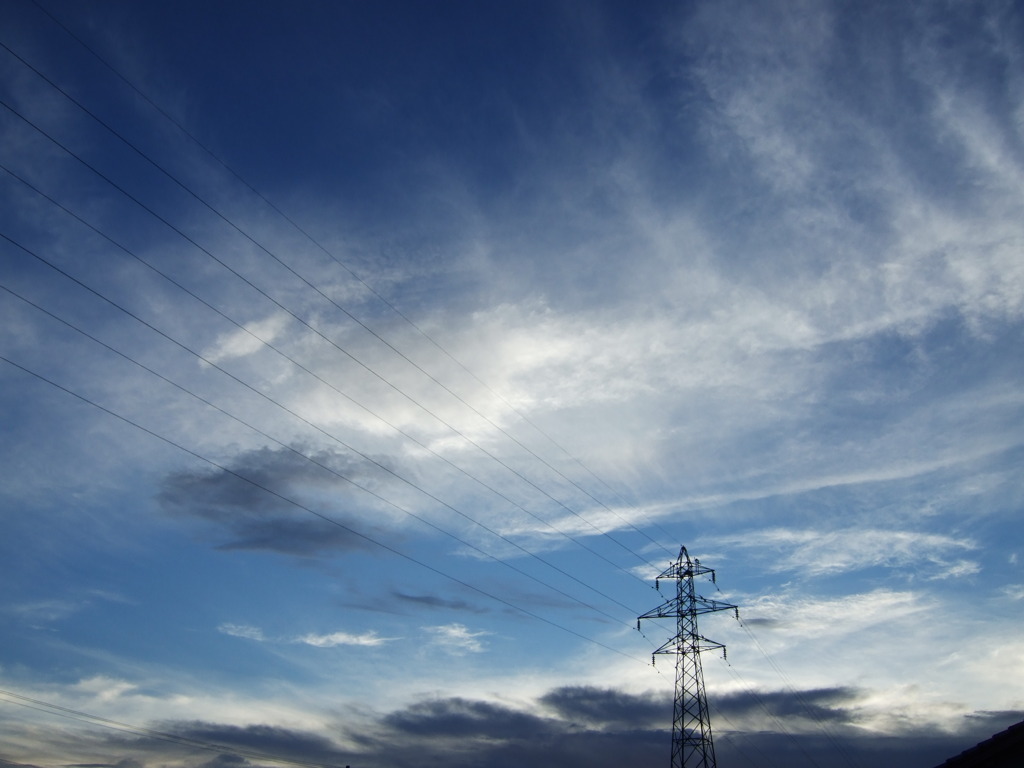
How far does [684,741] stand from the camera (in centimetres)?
4238

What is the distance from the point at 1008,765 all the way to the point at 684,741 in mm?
23487

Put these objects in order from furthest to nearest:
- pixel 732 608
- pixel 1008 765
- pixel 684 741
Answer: pixel 732 608, pixel 684 741, pixel 1008 765

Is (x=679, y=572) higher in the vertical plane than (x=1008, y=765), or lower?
higher

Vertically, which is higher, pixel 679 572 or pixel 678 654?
pixel 679 572

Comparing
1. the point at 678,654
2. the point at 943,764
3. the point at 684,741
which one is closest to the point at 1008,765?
the point at 943,764

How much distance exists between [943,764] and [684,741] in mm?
22527

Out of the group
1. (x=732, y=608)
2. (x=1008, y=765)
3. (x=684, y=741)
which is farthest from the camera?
(x=732, y=608)

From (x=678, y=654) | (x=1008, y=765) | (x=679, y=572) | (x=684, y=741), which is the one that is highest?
(x=679, y=572)

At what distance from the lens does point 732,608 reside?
46781 mm

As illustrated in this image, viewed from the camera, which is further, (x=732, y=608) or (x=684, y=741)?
(x=732, y=608)

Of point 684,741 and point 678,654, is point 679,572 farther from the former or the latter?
point 684,741

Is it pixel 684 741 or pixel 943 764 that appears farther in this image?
pixel 684 741

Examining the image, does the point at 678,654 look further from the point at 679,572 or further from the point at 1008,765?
the point at 1008,765

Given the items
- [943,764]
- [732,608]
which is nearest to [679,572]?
[732,608]
